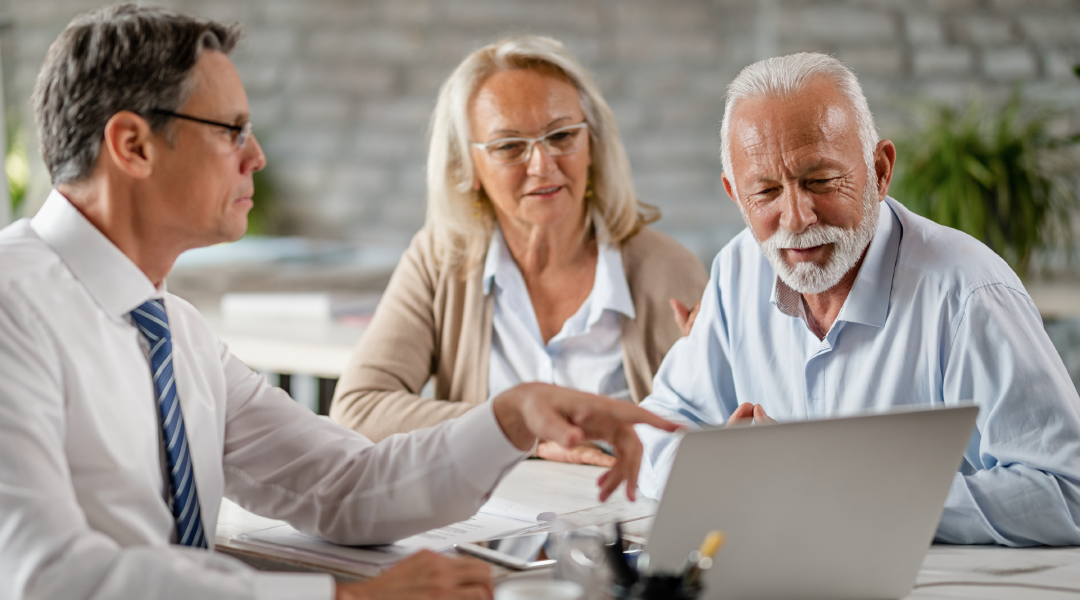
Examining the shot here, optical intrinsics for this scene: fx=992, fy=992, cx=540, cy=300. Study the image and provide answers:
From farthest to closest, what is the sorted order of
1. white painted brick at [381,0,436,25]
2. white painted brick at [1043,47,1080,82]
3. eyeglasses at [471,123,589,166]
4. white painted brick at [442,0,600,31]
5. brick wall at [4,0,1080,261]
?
white painted brick at [381,0,436,25] → white painted brick at [442,0,600,31] → brick wall at [4,0,1080,261] → white painted brick at [1043,47,1080,82] → eyeglasses at [471,123,589,166]

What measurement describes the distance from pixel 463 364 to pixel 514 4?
129 inches

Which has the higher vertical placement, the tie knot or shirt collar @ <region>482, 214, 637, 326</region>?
the tie knot

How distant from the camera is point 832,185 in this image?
151 centimetres

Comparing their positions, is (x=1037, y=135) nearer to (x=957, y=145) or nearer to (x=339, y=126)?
(x=957, y=145)

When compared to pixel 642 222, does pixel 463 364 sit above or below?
below

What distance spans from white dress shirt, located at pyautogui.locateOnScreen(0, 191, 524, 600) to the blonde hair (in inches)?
39.3

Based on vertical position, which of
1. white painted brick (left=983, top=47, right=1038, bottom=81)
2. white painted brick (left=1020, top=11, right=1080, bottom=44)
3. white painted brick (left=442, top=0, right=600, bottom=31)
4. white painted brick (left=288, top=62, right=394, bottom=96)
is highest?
white painted brick (left=1020, top=11, right=1080, bottom=44)

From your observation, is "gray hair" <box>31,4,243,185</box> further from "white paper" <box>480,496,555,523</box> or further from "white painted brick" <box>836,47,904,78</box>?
"white painted brick" <box>836,47,904,78</box>

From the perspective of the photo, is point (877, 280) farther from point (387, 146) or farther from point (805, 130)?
point (387, 146)

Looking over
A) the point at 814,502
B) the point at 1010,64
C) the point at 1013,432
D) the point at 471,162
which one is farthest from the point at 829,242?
the point at 1010,64

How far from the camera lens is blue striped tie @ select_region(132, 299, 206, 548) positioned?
1172 mm

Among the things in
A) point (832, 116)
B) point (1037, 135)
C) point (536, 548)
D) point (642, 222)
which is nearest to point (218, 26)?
point (536, 548)

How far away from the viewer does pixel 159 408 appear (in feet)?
3.86

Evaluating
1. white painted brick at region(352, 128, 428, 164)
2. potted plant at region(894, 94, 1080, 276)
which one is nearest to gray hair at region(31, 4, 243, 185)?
potted plant at region(894, 94, 1080, 276)
